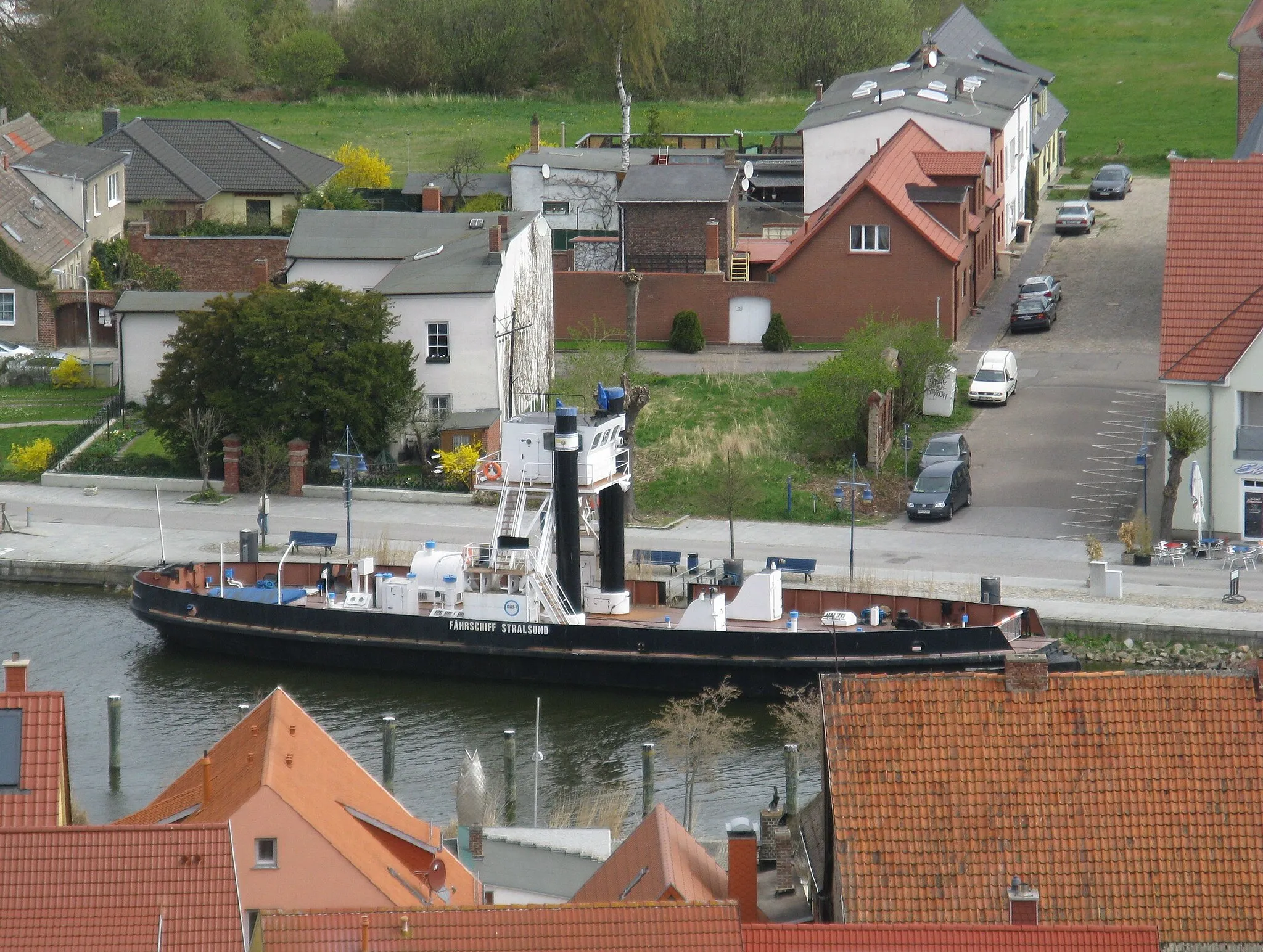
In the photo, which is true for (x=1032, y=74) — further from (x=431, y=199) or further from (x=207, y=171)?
(x=207, y=171)

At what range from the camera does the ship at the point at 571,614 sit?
42.4 metres

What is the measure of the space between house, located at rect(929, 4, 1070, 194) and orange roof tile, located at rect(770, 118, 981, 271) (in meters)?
13.2

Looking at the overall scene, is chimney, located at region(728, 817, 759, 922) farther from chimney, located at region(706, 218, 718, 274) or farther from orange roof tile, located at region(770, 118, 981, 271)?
chimney, located at region(706, 218, 718, 274)

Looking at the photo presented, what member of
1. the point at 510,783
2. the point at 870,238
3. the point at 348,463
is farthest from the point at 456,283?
the point at 510,783

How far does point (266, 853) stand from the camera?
27125mm

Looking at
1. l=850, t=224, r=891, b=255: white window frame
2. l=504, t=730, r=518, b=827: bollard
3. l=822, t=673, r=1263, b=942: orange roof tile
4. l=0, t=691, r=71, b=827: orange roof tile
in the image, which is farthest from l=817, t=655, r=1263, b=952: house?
l=850, t=224, r=891, b=255: white window frame

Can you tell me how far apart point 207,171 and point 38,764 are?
191 feet

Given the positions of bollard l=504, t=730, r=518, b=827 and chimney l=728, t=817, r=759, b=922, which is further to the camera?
bollard l=504, t=730, r=518, b=827

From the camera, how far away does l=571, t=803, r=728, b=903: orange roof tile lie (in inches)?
981

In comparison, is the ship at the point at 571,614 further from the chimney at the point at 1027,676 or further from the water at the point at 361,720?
the chimney at the point at 1027,676

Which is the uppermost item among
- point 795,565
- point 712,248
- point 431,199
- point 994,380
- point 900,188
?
point 431,199

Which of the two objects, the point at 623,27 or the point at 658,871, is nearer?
the point at 658,871

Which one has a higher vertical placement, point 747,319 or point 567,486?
point 747,319

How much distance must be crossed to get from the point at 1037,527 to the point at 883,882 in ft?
92.0
